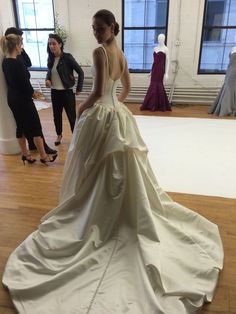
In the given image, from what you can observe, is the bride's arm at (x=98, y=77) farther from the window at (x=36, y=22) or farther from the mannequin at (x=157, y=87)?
the window at (x=36, y=22)

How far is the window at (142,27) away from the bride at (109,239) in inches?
209

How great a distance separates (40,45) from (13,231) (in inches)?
253

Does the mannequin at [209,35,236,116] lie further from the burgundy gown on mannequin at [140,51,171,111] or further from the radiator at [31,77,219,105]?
the burgundy gown on mannequin at [140,51,171,111]

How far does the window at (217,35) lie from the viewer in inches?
246

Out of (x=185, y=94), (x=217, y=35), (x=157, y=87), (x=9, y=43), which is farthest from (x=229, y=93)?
(x=9, y=43)

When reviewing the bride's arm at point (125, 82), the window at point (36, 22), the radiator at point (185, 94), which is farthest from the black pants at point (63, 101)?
the window at point (36, 22)

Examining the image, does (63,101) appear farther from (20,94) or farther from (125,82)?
(125,82)

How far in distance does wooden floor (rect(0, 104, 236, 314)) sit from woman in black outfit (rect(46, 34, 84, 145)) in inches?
25.6

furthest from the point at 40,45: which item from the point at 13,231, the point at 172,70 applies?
the point at 13,231

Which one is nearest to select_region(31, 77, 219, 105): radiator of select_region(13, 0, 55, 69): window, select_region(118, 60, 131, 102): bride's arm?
select_region(13, 0, 55, 69): window

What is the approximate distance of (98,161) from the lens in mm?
1809

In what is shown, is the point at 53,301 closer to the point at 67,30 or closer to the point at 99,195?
the point at 99,195

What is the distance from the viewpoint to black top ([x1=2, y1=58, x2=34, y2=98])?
2.88 metres

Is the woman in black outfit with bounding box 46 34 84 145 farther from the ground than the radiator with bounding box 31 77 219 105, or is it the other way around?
the woman in black outfit with bounding box 46 34 84 145
